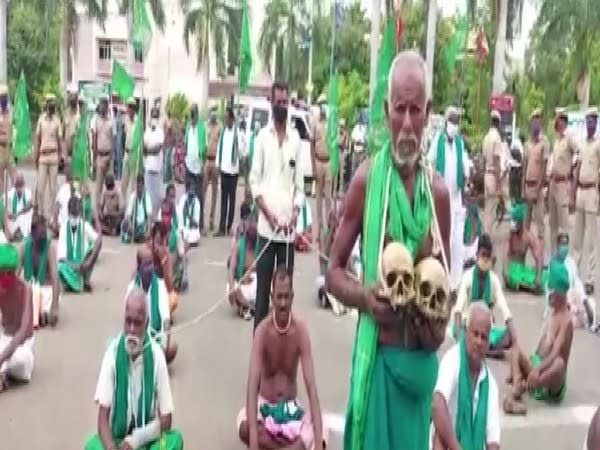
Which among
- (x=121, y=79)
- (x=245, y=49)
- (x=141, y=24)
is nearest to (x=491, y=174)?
(x=245, y=49)

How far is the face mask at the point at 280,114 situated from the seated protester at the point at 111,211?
761 cm

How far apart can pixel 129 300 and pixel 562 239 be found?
4.84 meters

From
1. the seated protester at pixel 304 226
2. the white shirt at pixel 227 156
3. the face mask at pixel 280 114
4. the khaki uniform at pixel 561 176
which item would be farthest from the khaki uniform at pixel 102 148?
the face mask at pixel 280 114

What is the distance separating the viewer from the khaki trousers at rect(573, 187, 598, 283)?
34.1 ft

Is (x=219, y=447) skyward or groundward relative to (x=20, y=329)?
groundward

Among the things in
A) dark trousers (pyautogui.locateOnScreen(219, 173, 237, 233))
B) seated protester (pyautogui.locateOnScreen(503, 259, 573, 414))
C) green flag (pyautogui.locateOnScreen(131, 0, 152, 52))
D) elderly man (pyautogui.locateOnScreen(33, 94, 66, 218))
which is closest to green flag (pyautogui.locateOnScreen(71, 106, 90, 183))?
elderly man (pyautogui.locateOnScreen(33, 94, 66, 218))

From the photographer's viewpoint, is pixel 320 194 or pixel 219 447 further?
pixel 320 194

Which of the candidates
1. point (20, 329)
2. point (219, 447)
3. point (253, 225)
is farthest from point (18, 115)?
point (219, 447)

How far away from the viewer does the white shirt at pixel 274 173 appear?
21.5ft

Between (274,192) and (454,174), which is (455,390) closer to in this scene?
(274,192)

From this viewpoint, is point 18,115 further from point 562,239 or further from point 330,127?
point 562,239

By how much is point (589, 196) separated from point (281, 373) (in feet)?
19.8

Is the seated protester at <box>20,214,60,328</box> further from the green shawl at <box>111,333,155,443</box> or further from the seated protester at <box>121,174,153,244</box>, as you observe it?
the seated protester at <box>121,174,153,244</box>

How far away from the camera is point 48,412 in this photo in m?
6.30
